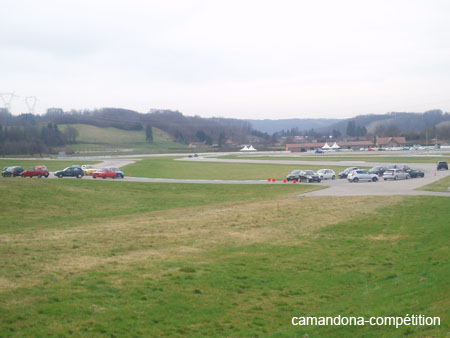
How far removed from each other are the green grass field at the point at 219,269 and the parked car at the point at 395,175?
89.9 ft

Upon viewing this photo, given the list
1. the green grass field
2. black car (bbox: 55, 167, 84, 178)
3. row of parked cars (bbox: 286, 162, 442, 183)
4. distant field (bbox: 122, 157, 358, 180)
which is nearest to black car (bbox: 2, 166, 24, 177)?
black car (bbox: 55, 167, 84, 178)

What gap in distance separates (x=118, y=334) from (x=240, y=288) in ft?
15.5

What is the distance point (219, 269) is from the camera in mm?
15734

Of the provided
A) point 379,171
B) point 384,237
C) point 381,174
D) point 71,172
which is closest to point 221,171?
point 71,172

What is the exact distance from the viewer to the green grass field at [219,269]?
1055 cm

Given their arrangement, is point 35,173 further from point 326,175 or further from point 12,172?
point 326,175

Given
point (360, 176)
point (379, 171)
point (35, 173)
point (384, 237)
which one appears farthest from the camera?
point (379, 171)

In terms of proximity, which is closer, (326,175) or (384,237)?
(384,237)

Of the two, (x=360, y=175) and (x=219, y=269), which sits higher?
(x=360, y=175)

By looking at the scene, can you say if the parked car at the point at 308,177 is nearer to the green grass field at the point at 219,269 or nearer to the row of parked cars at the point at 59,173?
the green grass field at the point at 219,269

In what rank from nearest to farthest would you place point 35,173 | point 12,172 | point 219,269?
1. point 219,269
2. point 35,173
3. point 12,172

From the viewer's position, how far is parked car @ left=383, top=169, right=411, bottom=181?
2317 inches

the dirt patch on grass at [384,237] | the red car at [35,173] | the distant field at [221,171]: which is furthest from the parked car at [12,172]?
the dirt patch on grass at [384,237]

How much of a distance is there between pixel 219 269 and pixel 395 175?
160 feet
